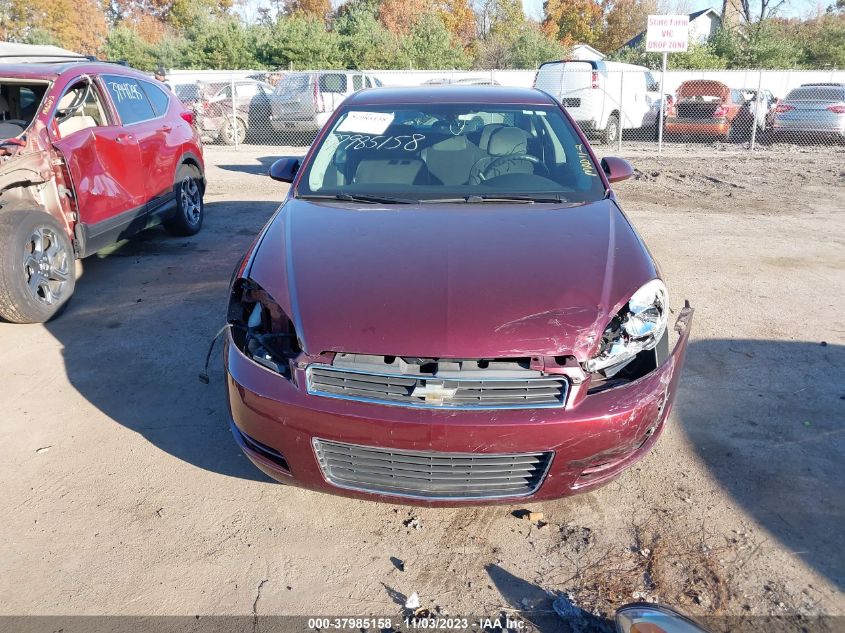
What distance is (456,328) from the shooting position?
2.55 m

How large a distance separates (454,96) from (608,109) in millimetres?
13100

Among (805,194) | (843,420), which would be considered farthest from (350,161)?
(805,194)

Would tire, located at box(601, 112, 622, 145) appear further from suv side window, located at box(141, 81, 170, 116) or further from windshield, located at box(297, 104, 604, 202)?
windshield, located at box(297, 104, 604, 202)

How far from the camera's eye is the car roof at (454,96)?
4.46 m

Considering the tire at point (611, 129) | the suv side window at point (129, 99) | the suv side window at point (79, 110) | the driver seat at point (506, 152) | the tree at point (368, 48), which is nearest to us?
the driver seat at point (506, 152)

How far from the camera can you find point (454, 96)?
4.54 m

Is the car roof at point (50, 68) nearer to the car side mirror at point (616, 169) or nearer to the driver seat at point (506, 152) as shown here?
the driver seat at point (506, 152)

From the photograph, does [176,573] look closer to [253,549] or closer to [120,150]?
[253,549]

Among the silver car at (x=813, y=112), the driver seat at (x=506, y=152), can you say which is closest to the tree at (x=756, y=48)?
the silver car at (x=813, y=112)

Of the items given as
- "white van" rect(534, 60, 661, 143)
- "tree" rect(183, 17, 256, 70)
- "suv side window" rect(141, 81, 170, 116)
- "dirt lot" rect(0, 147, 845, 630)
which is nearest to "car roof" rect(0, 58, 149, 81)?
"suv side window" rect(141, 81, 170, 116)

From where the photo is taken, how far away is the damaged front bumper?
245cm

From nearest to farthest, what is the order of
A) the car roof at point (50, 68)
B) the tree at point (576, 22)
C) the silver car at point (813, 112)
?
the car roof at point (50, 68) < the silver car at point (813, 112) < the tree at point (576, 22)

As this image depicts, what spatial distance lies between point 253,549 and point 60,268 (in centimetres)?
340

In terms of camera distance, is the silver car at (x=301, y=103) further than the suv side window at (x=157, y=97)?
Yes
